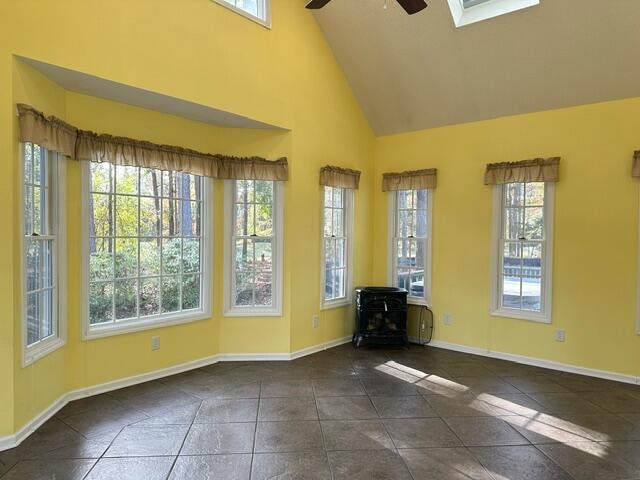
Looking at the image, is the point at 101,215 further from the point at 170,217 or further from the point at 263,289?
the point at 263,289

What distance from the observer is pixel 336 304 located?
536 cm

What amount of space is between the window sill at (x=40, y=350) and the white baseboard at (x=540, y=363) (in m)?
4.12

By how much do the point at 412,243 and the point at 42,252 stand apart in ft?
13.5

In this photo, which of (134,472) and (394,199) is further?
(394,199)

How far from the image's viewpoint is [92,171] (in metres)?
3.66

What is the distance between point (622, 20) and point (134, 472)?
5058 millimetres

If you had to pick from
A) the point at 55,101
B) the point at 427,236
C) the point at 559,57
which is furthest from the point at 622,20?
the point at 55,101

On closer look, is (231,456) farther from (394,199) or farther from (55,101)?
(394,199)

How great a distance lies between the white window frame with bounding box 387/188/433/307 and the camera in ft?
17.7

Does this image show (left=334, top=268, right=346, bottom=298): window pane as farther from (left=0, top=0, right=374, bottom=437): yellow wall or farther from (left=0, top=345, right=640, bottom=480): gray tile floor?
(left=0, top=345, right=640, bottom=480): gray tile floor

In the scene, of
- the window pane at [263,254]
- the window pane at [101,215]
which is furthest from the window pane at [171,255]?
the window pane at [263,254]

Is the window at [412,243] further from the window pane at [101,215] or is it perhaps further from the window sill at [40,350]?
the window sill at [40,350]

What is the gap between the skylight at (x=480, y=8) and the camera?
388cm

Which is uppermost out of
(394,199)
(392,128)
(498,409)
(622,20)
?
(622,20)
